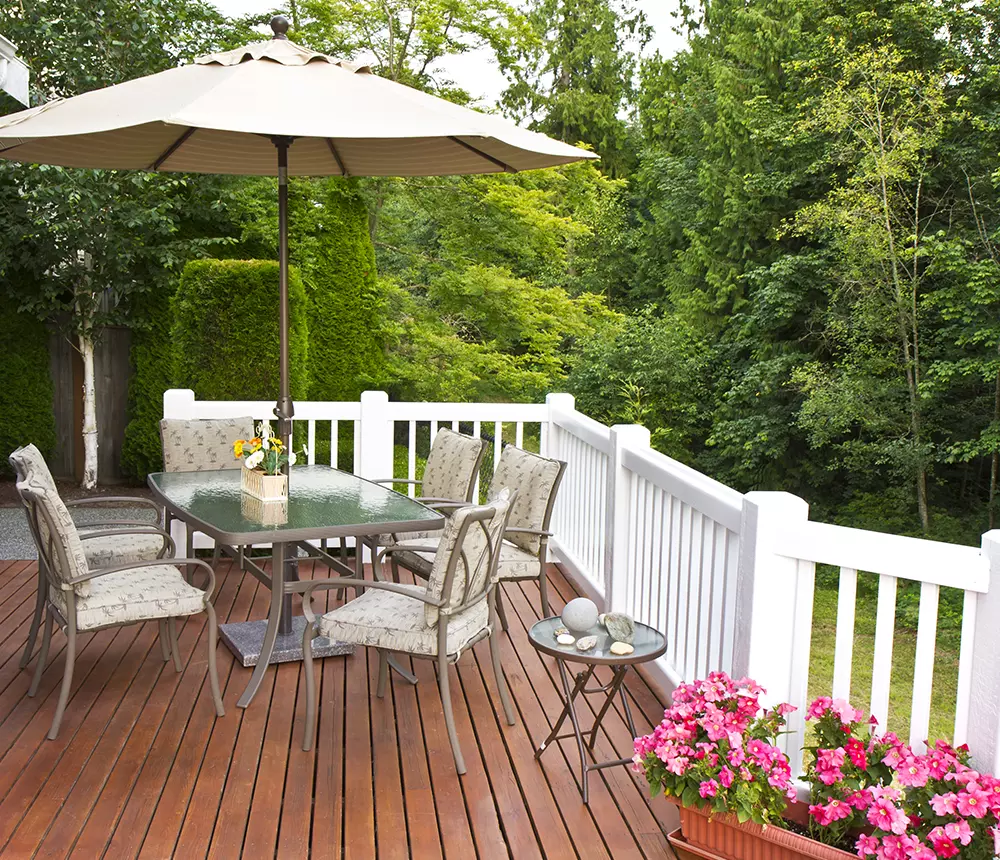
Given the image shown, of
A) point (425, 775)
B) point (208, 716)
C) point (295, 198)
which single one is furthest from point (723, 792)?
point (295, 198)

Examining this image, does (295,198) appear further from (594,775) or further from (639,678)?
(594,775)

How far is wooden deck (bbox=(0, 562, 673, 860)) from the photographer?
2.66 metres

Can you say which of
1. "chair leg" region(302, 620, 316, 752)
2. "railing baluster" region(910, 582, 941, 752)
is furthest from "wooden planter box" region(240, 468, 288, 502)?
"railing baluster" region(910, 582, 941, 752)

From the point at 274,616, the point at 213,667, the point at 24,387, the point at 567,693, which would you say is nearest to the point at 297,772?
the point at 213,667

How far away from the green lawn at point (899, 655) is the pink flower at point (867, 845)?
7.15 meters

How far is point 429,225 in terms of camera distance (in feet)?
45.6

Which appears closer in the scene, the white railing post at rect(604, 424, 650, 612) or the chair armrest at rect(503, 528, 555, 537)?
the chair armrest at rect(503, 528, 555, 537)

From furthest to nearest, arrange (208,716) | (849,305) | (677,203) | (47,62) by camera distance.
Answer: (677,203) < (849,305) < (47,62) < (208,716)

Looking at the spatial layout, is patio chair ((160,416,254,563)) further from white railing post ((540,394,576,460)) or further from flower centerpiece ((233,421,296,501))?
white railing post ((540,394,576,460))

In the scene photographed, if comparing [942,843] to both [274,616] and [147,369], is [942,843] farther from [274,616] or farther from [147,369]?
[147,369]

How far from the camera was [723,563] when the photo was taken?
310 centimetres

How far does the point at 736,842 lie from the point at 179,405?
3.95 meters

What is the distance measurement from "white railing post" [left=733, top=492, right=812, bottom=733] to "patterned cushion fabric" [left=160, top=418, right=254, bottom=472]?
119 inches

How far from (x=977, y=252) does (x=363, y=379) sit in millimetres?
7913
